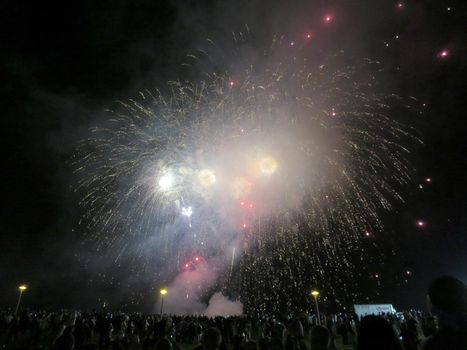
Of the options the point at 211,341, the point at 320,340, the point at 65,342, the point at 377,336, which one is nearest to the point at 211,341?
the point at 211,341

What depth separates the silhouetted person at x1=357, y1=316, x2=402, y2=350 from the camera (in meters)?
2.51

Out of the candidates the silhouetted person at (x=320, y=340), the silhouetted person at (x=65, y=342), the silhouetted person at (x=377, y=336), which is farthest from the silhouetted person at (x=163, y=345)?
the silhouetted person at (x=377, y=336)

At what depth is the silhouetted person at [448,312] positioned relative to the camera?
2.37 meters

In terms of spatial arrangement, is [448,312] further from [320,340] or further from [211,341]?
[211,341]

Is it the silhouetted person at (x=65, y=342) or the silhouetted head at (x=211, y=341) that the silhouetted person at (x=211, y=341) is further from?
the silhouetted person at (x=65, y=342)

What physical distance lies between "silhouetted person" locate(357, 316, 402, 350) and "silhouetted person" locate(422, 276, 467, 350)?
227 millimetres

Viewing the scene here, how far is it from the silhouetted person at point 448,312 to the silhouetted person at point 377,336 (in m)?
0.23

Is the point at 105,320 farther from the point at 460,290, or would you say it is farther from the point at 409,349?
the point at 460,290

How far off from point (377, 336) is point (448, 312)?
0.65m

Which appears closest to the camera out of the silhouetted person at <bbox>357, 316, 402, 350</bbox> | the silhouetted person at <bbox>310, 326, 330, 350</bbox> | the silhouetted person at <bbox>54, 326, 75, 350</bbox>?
the silhouetted person at <bbox>357, 316, 402, 350</bbox>

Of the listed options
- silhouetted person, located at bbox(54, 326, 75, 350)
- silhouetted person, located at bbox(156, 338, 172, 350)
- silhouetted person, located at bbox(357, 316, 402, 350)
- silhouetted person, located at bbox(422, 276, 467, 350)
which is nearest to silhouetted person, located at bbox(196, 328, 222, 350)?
silhouetted person, located at bbox(156, 338, 172, 350)

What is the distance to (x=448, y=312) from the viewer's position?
2564mm

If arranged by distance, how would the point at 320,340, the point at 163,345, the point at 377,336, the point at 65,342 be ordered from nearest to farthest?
1. the point at 377,336
2. the point at 320,340
3. the point at 163,345
4. the point at 65,342

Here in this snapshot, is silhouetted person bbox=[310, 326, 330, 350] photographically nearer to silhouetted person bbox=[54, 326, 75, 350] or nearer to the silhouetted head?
the silhouetted head
